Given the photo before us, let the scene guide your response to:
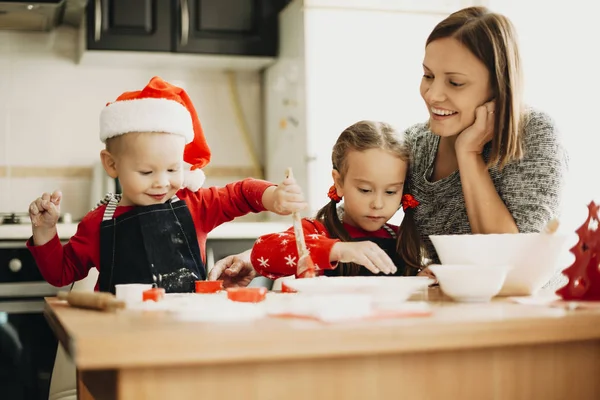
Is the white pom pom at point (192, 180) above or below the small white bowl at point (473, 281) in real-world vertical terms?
above

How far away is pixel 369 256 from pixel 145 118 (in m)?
0.58

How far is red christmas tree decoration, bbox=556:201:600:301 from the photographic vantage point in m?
1.21

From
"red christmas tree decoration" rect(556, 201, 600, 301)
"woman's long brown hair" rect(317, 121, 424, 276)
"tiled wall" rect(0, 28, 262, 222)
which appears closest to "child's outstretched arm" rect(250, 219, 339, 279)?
"woman's long brown hair" rect(317, 121, 424, 276)

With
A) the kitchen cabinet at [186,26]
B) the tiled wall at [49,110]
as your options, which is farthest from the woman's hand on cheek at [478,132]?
the tiled wall at [49,110]

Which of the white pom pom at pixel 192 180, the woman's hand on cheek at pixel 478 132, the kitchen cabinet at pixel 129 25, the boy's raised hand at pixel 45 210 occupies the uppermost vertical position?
the kitchen cabinet at pixel 129 25

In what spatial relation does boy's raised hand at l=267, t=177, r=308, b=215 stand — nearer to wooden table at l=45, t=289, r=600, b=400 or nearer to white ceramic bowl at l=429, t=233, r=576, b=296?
white ceramic bowl at l=429, t=233, r=576, b=296

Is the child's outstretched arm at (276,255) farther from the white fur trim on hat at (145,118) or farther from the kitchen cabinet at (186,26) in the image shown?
the kitchen cabinet at (186,26)

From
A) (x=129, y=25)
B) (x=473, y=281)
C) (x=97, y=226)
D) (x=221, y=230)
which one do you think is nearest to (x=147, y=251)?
(x=97, y=226)

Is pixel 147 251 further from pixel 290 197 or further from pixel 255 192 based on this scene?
pixel 290 197

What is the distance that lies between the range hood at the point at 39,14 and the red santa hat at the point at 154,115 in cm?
145

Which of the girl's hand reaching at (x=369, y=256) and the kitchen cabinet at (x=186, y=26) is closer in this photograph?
the girl's hand reaching at (x=369, y=256)

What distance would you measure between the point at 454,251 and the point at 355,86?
1902mm

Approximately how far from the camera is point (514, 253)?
1268 millimetres

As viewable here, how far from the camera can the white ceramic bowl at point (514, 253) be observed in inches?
Answer: 49.4
